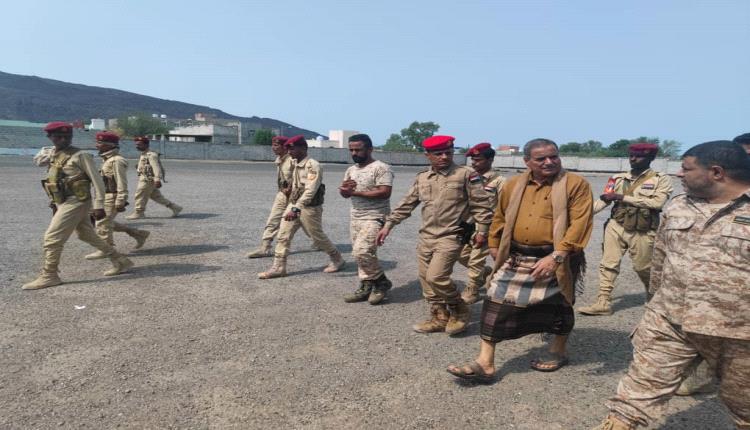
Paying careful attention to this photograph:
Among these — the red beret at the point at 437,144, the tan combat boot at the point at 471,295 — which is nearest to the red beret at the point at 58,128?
the red beret at the point at 437,144

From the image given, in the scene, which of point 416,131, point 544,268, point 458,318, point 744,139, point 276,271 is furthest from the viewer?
point 416,131

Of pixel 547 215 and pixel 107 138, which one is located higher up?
pixel 107 138

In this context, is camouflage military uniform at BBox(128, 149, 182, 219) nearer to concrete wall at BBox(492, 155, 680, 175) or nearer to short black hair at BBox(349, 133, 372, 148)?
short black hair at BBox(349, 133, 372, 148)

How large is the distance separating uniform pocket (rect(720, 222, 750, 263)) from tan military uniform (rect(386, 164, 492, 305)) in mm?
2088

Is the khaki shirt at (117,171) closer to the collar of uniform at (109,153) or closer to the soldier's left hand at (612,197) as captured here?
the collar of uniform at (109,153)

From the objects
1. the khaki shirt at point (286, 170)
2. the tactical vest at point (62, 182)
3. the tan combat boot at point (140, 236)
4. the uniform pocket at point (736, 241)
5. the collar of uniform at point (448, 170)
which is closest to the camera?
the uniform pocket at point (736, 241)

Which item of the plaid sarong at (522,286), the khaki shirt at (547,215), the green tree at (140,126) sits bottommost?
the plaid sarong at (522,286)

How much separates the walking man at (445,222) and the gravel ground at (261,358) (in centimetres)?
32

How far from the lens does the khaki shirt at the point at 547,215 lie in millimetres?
3275

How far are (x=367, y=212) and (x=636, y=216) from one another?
9.48ft

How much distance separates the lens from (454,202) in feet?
14.1

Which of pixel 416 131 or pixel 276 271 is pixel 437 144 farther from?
pixel 416 131

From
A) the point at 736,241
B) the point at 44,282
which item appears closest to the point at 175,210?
the point at 44,282

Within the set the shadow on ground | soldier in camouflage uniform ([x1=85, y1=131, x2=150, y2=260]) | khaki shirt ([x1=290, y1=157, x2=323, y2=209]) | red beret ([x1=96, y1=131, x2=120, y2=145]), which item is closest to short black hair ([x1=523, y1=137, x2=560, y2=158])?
khaki shirt ([x1=290, y1=157, x2=323, y2=209])
